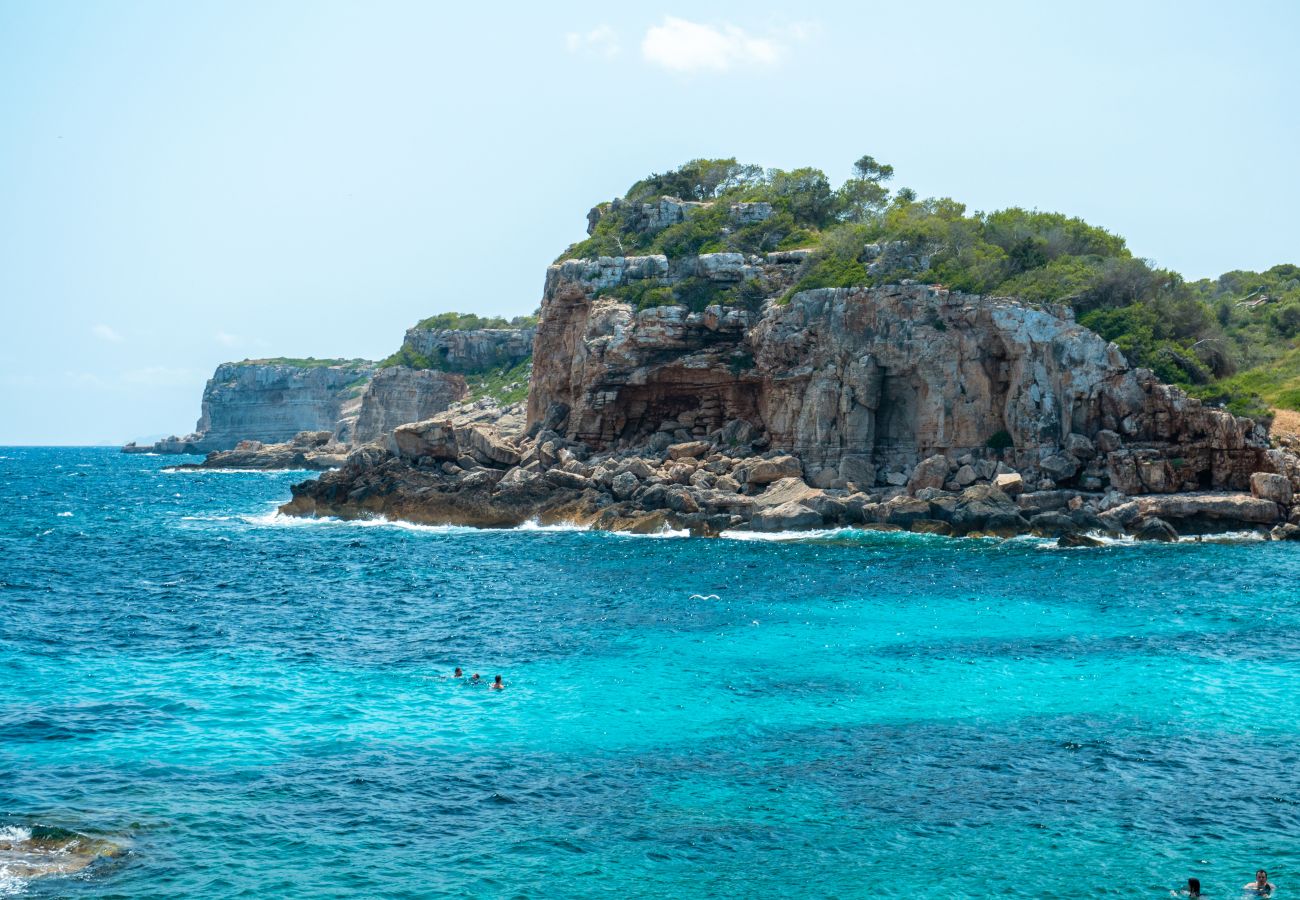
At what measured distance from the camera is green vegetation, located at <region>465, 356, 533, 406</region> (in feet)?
267

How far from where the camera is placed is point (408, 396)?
99625 millimetres

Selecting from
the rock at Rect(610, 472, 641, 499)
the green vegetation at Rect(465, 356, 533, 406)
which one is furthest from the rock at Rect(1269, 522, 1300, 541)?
the green vegetation at Rect(465, 356, 533, 406)

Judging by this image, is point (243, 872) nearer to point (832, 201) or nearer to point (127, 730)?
point (127, 730)

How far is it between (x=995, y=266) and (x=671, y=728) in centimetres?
3869

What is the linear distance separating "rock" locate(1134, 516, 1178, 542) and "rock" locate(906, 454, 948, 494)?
29.0 ft

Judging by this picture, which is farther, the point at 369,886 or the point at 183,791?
the point at 183,791

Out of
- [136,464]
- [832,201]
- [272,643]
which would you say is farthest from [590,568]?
[136,464]

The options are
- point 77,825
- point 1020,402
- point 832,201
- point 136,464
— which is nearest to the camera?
point 77,825

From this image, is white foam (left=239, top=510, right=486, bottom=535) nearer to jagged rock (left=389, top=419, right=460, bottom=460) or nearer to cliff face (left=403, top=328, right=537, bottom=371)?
jagged rock (left=389, top=419, right=460, bottom=460)

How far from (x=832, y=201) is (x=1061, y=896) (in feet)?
185

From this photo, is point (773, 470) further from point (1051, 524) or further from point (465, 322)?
point (465, 322)

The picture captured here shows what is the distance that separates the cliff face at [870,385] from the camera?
4478 centimetres

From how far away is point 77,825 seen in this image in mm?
15141

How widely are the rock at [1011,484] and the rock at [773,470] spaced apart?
31.7 feet
